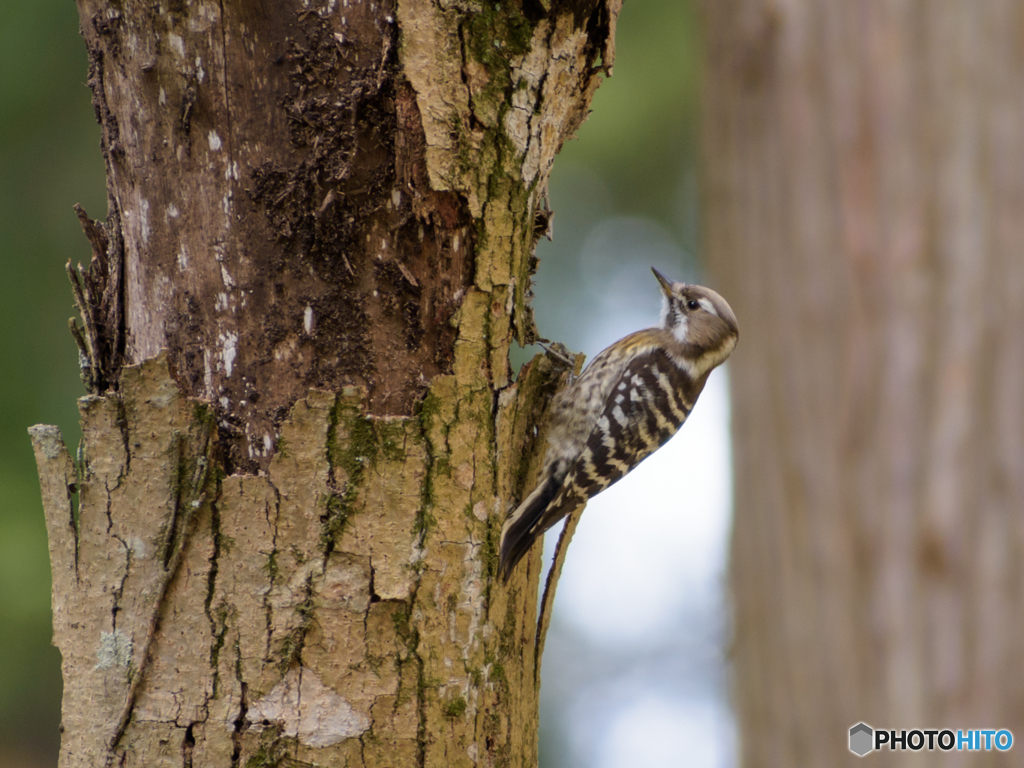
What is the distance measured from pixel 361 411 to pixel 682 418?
8.51 feet

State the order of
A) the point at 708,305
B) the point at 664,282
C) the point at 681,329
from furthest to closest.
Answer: the point at 664,282 < the point at 681,329 < the point at 708,305

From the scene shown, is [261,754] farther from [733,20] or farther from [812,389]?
[733,20]

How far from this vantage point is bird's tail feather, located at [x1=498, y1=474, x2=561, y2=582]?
84.6 inches

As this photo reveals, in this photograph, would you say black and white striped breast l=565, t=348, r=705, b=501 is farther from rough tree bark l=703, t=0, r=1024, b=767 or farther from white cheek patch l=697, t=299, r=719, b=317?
rough tree bark l=703, t=0, r=1024, b=767

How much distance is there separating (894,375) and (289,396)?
120cm

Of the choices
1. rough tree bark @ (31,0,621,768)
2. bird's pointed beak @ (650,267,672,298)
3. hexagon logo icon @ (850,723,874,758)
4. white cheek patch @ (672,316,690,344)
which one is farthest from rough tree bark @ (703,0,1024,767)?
bird's pointed beak @ (650,267,672,298)

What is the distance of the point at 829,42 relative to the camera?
152 cm

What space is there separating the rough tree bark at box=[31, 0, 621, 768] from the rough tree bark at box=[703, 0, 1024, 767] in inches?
27.9

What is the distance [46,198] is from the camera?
5648 mm

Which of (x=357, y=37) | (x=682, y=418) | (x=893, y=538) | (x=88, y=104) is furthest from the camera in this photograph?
(x=88, y=104)

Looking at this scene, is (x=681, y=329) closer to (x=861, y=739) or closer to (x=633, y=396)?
(x=633, y=396)

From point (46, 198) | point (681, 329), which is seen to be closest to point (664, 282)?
point (681, 329)

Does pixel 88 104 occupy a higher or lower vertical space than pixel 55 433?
higher

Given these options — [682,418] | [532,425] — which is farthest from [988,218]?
[682,418]
